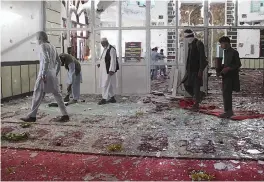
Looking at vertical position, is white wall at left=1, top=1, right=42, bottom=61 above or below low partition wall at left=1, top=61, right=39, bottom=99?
above

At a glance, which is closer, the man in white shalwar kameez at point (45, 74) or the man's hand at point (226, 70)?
the man in white shalwar kameez at point (45, 74)

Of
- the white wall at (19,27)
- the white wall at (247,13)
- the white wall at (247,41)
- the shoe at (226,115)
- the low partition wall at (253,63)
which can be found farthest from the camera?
the low partition wall at (253,63)

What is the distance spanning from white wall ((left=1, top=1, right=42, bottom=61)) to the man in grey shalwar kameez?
5.34ft

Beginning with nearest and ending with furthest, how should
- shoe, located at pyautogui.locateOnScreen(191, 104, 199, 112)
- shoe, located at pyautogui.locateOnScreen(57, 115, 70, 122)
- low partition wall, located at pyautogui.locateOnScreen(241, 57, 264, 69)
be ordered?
shoe, located at pyautogui.locateOnScreen(57, 115, 70, 122) < shoe, located at pyautogui.locateOnScreen(191, 104, 199, 112) < low partition wall, located at pyautogui.locateOnScreen(241, 57, 264, 69)

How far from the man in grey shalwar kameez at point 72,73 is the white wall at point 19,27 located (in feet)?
5.34

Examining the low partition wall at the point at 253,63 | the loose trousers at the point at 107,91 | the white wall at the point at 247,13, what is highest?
the white wall at the point at 247,13

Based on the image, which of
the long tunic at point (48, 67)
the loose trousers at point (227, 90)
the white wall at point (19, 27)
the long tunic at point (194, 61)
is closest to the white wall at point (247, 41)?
the long tunic at point (194, 61)

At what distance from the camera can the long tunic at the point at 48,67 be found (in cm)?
657

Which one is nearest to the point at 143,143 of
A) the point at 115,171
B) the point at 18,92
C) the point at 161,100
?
the point at 115,171

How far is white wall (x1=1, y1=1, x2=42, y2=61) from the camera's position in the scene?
9.31 m

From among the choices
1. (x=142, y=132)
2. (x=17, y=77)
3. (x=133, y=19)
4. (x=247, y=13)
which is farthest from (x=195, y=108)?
(x=247, y=13)

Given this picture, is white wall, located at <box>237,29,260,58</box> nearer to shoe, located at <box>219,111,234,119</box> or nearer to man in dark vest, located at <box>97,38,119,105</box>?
man in dark vest, located at <box>97,38,119,105</box>

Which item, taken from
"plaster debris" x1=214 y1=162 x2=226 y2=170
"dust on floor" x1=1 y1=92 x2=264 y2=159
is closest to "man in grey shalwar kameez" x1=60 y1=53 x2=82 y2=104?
"dust on floor" x1=1 y1=92 x2=264 y2=159

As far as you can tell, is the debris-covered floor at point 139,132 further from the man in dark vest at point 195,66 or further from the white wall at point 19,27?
the white wall at point 19,27
